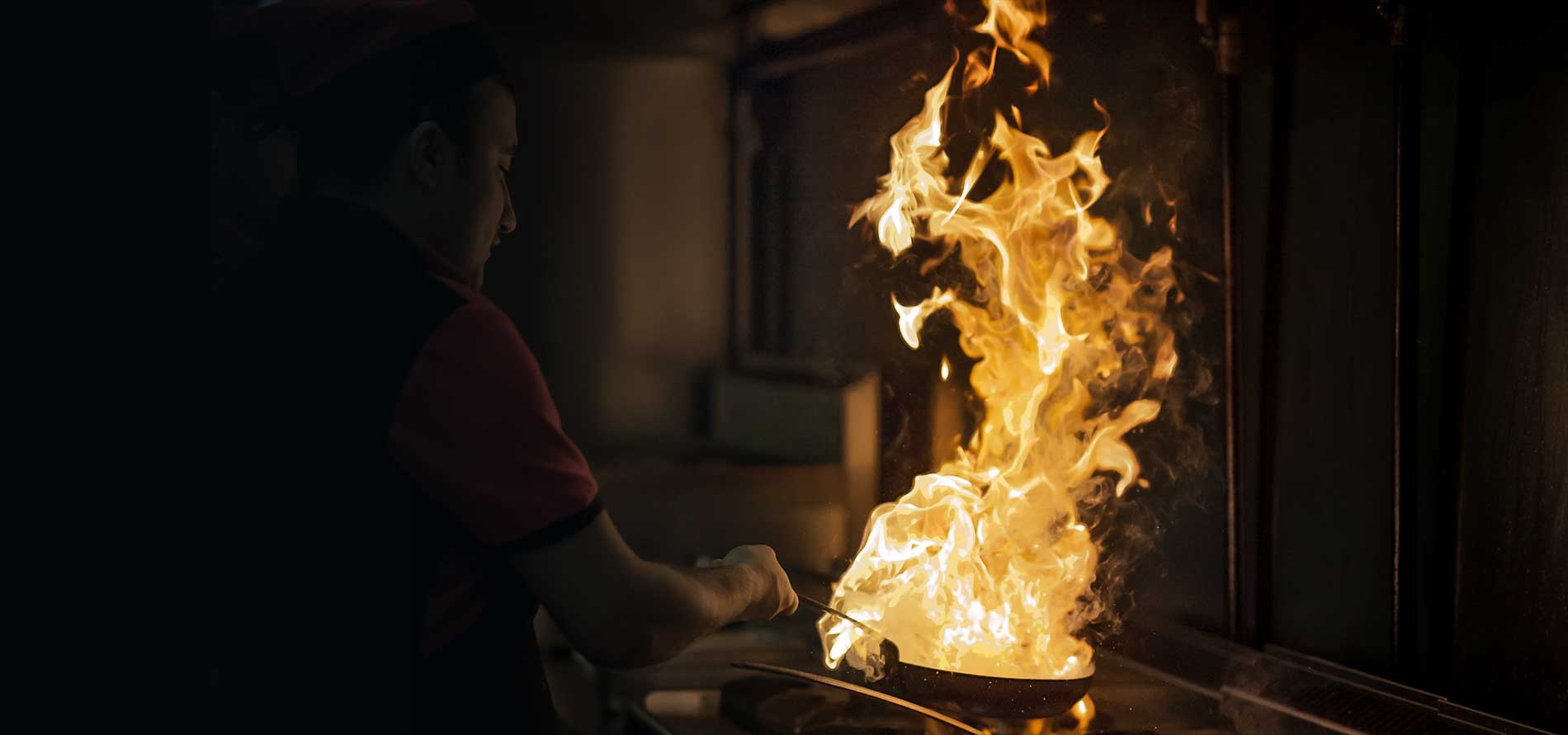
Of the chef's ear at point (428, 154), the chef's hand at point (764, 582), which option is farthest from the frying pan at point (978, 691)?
the chef's ear at point (428, 154)

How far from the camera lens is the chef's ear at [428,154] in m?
1.05

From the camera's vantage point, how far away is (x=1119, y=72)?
Result: 1.74 meters

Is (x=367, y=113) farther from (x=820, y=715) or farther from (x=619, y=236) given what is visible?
(x=820, y=715)

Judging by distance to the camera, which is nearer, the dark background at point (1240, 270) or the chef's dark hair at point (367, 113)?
the chef's dark hair at point (367, 113)

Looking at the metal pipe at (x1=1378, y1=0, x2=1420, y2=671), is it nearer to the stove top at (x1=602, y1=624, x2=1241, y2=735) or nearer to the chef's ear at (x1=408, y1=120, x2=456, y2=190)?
the stove top at (x1=602, y1=624, x2=1241, y2=735)

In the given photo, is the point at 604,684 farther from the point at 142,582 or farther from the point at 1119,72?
the point at 1119,72

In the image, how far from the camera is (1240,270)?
5.70 ft

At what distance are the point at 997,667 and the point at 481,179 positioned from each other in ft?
3.12

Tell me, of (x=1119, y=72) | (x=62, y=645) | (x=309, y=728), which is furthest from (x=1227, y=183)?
(x=62, y=645)

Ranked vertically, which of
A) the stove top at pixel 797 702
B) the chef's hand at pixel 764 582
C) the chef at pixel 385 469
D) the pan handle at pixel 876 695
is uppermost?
the chef at pixel 385 469

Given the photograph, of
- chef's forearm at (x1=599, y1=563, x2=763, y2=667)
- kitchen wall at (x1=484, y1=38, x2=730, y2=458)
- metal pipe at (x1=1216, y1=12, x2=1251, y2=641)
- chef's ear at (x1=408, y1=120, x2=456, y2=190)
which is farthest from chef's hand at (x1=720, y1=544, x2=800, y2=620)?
metal pipe at (x1=1216, y1=12, x2=1251, y2=641)

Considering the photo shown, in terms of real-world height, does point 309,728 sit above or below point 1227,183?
below

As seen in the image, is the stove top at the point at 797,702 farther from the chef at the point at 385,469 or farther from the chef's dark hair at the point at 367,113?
the chef's dark hair at the point at 367,113

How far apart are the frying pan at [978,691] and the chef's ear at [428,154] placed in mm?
674
